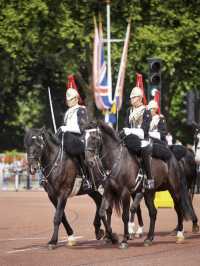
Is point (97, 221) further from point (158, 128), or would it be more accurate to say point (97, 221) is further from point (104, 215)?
point (158, 128)

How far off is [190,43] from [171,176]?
30.4m

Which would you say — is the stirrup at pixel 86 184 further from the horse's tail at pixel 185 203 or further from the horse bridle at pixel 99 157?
the horse's tail at pixel 185 203

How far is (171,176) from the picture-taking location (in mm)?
20094

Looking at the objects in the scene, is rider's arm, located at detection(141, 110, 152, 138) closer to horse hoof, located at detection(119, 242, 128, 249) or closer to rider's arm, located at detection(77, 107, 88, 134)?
rider's arm, located at detection(77, 107, 88, 134)

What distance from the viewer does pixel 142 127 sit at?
1900 centimetres

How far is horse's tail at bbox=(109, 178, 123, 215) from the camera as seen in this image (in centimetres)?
1831

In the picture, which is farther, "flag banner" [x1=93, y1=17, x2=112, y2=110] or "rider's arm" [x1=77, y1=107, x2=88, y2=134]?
"flag banner" [x1=93, y1=17, x2=112, y2=110]

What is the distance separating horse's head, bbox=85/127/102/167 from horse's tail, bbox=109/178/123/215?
1.96 feet

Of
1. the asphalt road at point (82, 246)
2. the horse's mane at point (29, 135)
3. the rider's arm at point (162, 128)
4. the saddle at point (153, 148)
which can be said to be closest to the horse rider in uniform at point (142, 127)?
the saddle at point (153, 148)

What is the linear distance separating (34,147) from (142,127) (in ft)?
6.37

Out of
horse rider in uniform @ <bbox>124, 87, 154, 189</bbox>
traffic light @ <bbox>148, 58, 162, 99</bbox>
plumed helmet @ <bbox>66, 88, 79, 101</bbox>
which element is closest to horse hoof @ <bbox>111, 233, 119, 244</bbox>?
horse rider in uniform @ <bbox>124, 87, 154, 189</bbox>

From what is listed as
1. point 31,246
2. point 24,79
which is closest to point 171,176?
point 31,246

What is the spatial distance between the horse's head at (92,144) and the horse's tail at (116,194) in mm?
597

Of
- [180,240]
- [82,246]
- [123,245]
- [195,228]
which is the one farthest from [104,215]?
[195,228]
